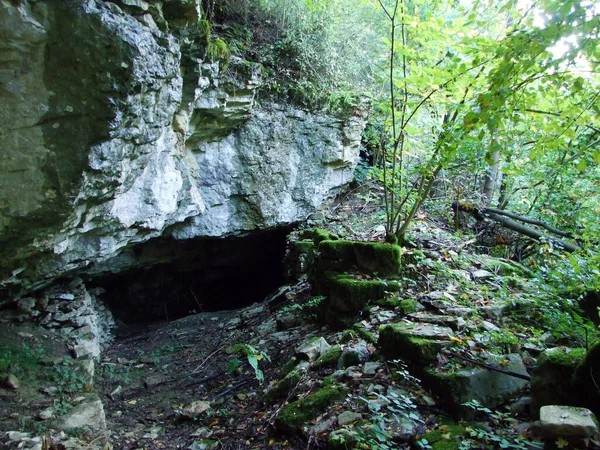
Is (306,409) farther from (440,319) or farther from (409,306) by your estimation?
(409,306)

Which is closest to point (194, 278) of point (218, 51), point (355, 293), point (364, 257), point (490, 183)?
point (218, 51)

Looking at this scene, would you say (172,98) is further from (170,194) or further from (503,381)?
(503,381)

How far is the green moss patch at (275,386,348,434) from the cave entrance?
16.6 ft

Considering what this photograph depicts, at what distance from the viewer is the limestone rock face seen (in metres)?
A: 2.79

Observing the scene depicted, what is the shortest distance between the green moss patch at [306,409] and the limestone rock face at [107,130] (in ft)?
8.21

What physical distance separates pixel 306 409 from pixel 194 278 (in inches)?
280

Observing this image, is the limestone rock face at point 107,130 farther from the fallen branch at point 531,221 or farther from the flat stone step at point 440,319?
the fallen branch at point 531,221

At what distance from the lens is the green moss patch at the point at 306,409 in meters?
2.63

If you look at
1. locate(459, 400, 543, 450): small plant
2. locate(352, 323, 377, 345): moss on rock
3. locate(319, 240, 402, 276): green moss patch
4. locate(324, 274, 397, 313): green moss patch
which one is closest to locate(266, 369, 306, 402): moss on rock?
locate(352, 323, 377, 345): moss on rock

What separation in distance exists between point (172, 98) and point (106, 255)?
2194 millimetres

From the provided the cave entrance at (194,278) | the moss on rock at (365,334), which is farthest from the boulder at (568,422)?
the cave entrance at (194,278)

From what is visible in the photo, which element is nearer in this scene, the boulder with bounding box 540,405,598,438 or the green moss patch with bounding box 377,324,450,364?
the boulder with bounding box 540,405,598,438

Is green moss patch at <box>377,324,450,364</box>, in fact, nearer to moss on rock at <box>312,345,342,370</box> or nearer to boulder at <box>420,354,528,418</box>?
boulder at <box>420,354,528,418</box>

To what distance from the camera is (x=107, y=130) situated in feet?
10.3
